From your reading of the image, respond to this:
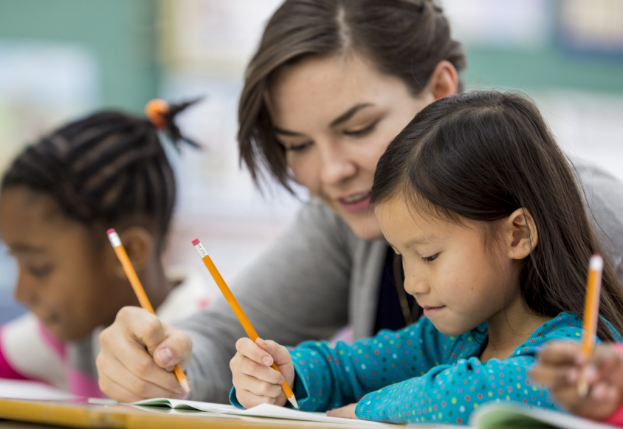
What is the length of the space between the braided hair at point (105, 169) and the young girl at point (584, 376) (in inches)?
32.2

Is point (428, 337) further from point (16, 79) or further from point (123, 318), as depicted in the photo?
point (16, 79)

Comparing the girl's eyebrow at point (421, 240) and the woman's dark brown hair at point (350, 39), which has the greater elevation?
the woman's dark brown hair at point (350, 39)

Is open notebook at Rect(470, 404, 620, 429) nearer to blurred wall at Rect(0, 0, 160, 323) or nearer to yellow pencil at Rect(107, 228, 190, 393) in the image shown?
yellow pencil at Rect(107, 228, 190, 393)

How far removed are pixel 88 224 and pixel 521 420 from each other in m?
0.87

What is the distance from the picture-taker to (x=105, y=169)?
1.06 metres

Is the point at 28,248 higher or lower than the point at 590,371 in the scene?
lower

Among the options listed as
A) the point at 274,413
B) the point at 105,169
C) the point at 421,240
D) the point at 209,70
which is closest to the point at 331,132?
the point at 421,240

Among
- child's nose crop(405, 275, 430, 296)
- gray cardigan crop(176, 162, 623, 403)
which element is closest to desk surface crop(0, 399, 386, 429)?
child's nose crop(405, 275, 430, 296)

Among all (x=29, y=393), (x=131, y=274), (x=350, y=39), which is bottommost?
(x=29, y=393)

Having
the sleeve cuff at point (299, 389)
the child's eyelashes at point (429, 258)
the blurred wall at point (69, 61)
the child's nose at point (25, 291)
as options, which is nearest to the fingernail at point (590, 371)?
the child's eyelashes at point (429, 258)

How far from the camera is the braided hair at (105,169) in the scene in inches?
40.9

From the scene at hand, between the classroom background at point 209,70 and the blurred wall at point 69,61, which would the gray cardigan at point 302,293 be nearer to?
the classroom background at point 209,70

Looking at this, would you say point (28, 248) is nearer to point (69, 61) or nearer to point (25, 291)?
point (25, 291)

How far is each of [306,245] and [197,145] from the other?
0.26 m
